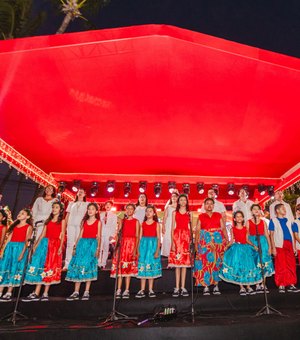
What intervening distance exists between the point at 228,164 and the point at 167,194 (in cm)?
355

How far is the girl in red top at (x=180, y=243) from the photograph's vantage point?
5035 millimetres

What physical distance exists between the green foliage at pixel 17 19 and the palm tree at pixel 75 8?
95.8 inches

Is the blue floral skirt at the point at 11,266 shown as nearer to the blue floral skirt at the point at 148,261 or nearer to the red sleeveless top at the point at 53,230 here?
the red sleeveless top at the point at 53,230

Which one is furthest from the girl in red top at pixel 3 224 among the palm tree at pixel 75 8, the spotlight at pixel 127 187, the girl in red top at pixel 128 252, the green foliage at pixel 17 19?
the green foliage at pixel 17 19

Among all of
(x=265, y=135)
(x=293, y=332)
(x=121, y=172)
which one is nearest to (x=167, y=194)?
(x=121, y=172)

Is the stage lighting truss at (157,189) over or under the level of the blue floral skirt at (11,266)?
over

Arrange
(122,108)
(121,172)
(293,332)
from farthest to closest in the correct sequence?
(121,172)
(122,108)
(293,332)

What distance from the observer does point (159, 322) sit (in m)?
3.80

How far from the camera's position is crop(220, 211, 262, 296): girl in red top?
4867 millimetres

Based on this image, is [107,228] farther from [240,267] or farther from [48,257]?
[240,267]

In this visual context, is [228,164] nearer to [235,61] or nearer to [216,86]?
[216,86]

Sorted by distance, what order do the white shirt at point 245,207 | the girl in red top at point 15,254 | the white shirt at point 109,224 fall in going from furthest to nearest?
the white shirt at point 109,224
the white shirt at point 245,207
the girl in red top at point 15,254

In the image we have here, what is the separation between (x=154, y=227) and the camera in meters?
5.39

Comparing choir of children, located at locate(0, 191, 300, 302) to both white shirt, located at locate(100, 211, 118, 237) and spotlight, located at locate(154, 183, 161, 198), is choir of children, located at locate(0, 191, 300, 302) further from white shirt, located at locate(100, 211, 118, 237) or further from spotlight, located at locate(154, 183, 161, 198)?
spotlight, located at locate(154, 183, 161, 198)
